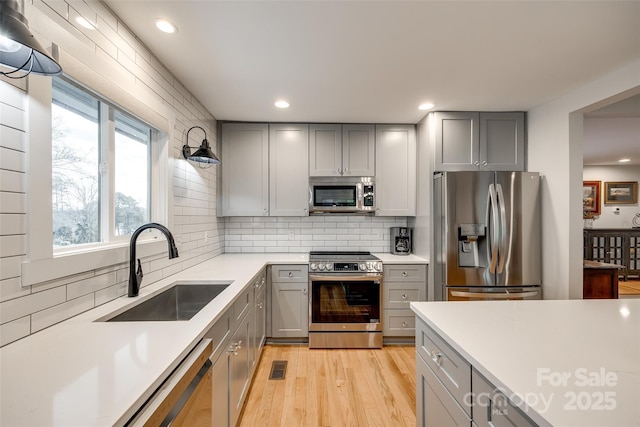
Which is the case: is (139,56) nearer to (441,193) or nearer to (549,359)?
(549,359)

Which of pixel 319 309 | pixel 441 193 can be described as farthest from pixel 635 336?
pixel 319 309

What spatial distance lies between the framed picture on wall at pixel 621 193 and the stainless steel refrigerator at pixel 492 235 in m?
5.89

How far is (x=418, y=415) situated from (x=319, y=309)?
1.58 meters

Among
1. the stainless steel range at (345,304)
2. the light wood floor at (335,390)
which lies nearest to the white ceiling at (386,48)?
the stainless steel range at (345,304)

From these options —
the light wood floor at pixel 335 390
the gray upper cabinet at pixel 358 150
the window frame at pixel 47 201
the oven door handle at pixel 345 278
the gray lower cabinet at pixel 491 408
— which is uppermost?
the gray upper cabinet at pixel 358 150

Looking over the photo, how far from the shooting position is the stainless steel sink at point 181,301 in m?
1.72

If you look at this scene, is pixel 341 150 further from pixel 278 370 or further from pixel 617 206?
pixel 617 206

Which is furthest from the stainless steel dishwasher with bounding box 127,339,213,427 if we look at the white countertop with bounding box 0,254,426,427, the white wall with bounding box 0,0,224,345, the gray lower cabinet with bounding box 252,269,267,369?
the gray lower cabinet with bounding box 252,269,267,369

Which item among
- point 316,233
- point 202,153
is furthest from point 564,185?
point 202,153

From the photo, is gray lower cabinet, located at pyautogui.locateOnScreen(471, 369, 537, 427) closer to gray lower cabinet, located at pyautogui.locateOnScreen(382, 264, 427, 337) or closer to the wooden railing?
gray lower cabinet, located at pyautogui.locateOnScreen(382, 264, 427, 337)

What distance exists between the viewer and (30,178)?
3.44 feet

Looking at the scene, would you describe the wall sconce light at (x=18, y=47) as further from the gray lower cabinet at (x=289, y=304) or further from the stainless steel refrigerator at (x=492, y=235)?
the stainless steel refrigerator at (x=492, y=235)

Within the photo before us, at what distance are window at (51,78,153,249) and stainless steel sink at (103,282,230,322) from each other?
0.46 m

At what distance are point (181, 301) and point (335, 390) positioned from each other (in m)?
1.37
